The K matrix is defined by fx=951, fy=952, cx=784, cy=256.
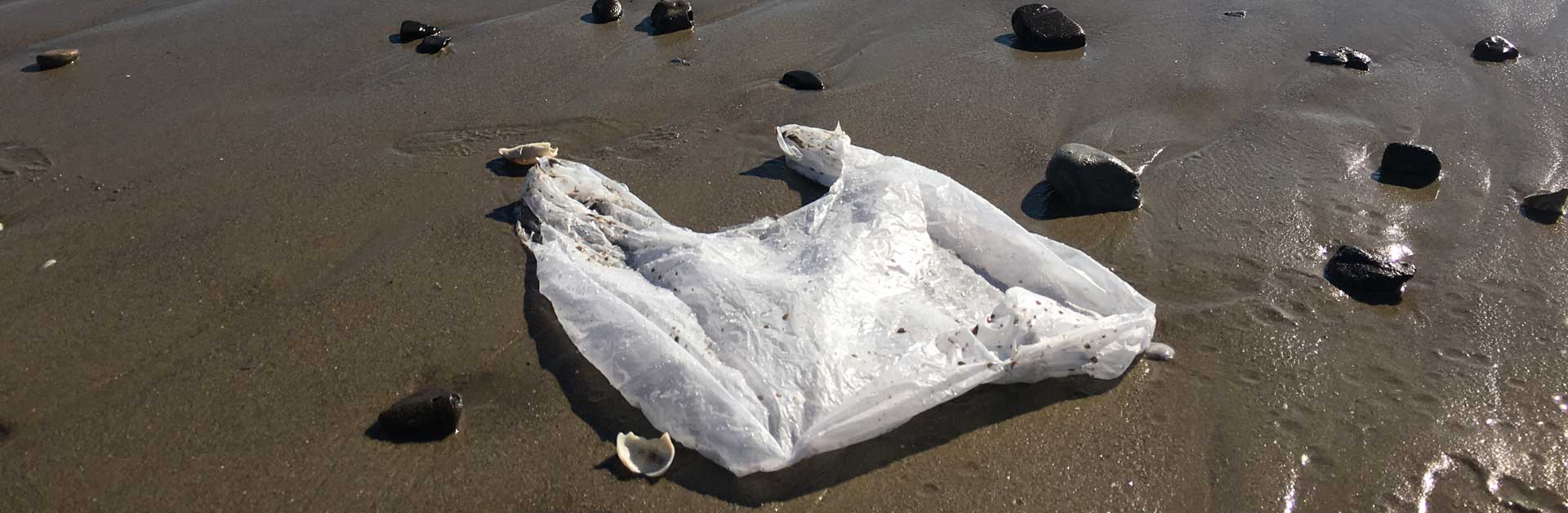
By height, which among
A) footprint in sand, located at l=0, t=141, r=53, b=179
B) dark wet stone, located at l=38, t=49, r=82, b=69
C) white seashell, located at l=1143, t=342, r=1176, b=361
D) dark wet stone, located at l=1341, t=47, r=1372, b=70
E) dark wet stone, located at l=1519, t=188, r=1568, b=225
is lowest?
dark wet stone, located at l=1341, t=47, r=1372, b=70

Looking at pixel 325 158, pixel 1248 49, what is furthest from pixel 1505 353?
pixel 325 158

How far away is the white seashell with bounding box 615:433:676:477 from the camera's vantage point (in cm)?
265

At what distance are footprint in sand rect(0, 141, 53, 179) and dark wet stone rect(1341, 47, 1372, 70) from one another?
22.0ft

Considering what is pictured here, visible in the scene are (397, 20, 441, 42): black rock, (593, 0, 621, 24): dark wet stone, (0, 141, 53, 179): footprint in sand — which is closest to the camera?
(0, 141, 53, 179): footprint in sand

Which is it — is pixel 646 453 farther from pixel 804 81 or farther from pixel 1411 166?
pixel 1411 166

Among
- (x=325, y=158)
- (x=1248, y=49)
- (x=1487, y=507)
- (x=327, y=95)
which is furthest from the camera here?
(x=1248, y=49)

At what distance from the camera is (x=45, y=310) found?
11.1 feet

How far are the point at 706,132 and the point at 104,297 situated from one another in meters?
2.58

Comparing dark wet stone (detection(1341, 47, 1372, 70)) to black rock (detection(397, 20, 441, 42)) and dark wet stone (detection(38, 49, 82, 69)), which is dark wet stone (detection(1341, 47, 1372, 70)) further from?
dark wet stone (detection(38, 49, 82, 69))

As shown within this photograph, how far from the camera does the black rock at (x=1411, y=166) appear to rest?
413cm

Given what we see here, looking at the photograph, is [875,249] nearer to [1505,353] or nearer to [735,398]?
Answer: [735,398]

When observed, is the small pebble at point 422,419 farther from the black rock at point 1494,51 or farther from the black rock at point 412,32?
the black rock at point 1494,51

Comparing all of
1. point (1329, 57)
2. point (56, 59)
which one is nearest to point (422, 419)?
point (56, 59)

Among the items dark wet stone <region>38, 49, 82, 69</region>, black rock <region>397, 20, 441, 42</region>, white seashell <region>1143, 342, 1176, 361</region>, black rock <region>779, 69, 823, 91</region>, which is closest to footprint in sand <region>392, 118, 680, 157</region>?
black rock <region>779, 69, 823, 91</region>
